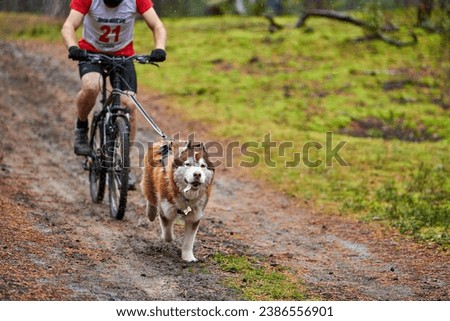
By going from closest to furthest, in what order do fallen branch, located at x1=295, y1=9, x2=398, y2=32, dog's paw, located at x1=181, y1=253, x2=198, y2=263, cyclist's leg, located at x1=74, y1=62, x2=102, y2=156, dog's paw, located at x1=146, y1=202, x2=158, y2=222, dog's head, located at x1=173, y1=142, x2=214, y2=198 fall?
dog's head, located at x1=173, y1=142, x2=214, y2=198 → dog's paw, located at x1=181, y1=253, x2=198, y2=263 → dog's paw, located at x1=146, y1=202, x2=158, y2=222 → cyclist's leg, located at x1=74, y1=62, x2=102, y2=156 → fallen branch, located at x1=295, y1=9, x2=398, y2=32

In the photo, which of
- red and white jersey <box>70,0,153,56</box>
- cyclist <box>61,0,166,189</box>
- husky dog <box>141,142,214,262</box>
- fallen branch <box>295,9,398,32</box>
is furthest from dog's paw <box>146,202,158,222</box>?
fallen branch <box>295,9,398,32</box>

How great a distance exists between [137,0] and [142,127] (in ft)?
20.8

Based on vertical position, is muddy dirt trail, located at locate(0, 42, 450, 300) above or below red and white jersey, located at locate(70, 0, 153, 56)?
below

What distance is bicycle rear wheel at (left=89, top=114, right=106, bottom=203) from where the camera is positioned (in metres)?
8.03

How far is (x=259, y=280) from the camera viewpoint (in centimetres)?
602

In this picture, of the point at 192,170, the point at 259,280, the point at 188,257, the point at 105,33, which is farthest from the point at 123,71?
the point at 259,280

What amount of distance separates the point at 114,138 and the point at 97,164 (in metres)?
0.69

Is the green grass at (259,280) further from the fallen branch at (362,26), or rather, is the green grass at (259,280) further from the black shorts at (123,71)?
the fallen branch at (362,26)

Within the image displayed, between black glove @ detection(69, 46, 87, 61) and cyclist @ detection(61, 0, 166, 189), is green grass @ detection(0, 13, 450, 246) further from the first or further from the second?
black glove @ detection(69, 46, 87, 61)

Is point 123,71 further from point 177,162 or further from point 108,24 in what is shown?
point 177,162

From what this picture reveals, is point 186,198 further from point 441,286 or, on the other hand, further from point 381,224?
point 381,224

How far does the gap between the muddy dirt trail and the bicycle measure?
40 centimetres

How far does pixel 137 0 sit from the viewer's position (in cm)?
791

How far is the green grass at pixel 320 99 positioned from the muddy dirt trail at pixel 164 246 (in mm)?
687
